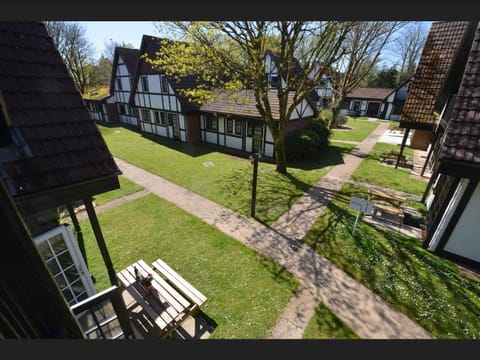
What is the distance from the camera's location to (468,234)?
5598mm

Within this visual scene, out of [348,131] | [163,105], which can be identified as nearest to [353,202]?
[163,105]

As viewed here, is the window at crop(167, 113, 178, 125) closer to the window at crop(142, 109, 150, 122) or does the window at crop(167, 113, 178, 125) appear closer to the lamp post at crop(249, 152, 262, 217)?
the window at crop(142, 109, 150, 122)

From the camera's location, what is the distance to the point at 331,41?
8.27 meters

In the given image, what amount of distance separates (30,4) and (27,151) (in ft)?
7.84

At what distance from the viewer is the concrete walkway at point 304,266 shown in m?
4.24

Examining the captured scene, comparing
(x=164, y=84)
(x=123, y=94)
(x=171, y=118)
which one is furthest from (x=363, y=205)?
(x=123, y=94)

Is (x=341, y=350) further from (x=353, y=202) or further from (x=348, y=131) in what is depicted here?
(x=348, y=131)

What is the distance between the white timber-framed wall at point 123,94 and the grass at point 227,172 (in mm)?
7028

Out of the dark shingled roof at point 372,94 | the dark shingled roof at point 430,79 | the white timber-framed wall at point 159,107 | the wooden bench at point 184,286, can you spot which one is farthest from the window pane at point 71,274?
the dark shingled roof at point 372,94

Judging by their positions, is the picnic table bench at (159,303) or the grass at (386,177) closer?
the picnic table bench at (159,303)

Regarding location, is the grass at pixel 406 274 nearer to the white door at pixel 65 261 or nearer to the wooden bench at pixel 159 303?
the wooden bench at pixel 159 303

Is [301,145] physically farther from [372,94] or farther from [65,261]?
[372,94]

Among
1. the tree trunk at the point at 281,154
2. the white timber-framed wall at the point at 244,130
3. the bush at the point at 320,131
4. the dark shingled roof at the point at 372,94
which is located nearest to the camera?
the tree trunk at the point at 281,154

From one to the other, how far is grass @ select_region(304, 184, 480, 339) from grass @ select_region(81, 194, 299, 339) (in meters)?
1.94
